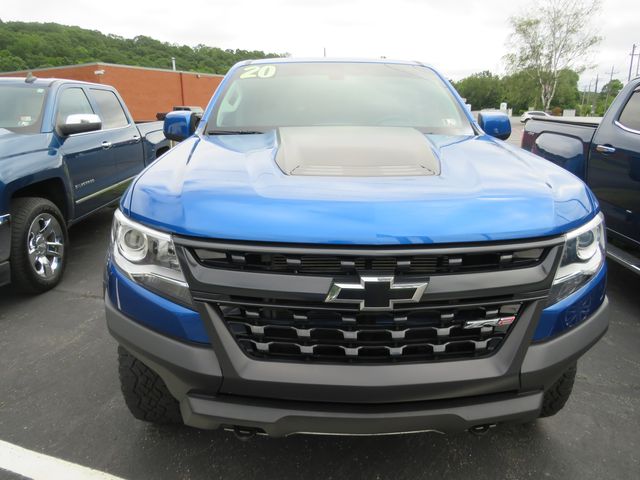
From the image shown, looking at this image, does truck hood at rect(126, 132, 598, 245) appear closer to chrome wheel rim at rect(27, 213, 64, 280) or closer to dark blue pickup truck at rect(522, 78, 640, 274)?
dark blue pickup truck at rect(522, 78, 640, 274)

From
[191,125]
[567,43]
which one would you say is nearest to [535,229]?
[191,125]

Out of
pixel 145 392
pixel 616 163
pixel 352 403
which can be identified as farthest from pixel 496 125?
pixel 145 392

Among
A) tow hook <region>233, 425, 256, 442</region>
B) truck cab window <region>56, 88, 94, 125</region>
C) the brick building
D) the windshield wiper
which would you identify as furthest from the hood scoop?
the brick building

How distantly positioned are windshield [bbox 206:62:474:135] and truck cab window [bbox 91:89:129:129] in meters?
3.08

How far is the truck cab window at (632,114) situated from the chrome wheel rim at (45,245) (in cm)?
479

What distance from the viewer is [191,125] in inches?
124

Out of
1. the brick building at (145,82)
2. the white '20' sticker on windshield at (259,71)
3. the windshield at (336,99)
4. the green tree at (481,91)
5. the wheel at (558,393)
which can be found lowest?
the green tree at (481,91)

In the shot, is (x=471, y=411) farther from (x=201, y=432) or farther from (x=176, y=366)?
(x=201, y=432)

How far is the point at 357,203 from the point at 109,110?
528 cm

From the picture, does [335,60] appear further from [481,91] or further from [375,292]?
[481,91]

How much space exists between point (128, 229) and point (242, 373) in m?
0.65

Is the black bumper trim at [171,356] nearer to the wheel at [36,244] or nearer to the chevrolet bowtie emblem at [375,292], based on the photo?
the chevrolet bowtie emblem at [375,292]

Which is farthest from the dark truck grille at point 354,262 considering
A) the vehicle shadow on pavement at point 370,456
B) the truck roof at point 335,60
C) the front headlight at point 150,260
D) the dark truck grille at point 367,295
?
the truck roof at point 335,60

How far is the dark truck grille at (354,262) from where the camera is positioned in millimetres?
1430
